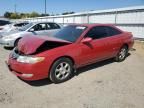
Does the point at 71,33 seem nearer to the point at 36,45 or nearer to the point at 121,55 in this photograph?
the point at 36,45

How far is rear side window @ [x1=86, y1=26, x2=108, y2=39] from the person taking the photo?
645 centimetres

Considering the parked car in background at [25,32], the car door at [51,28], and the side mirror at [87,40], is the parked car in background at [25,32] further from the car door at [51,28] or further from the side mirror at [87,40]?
the side mirror at [87,40]

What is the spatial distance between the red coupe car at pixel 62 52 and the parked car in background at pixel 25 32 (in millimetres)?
3861

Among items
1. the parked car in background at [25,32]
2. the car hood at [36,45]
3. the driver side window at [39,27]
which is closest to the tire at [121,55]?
the car hood at [36,45]

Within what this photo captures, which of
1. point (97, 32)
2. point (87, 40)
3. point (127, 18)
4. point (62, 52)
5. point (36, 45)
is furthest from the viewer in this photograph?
point (127, 18)

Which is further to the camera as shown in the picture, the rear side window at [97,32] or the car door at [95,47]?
the rear side window at [97,32]

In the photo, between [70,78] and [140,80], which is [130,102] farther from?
[70,78]

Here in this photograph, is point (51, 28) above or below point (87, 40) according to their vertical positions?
above

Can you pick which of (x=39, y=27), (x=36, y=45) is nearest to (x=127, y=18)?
(x=39, y=27)

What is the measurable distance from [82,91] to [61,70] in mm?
901

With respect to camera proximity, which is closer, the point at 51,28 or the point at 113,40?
the point at 113,40

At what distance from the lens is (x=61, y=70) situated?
5.58m

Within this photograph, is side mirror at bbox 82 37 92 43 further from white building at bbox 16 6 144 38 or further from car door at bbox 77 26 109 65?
white building at bbox 16 6 144 38

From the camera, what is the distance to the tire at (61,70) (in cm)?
539
